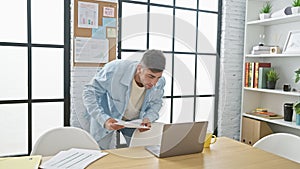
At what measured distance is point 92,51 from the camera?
258 centimetres

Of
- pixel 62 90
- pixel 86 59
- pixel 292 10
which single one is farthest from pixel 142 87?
pixel 292 10

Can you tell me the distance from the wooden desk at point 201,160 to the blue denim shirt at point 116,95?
27cm

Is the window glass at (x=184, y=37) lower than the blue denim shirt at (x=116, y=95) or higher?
higher

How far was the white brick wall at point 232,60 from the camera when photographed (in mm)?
3311

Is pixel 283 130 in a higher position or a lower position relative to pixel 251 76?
lower

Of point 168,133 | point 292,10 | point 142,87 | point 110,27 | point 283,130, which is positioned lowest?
point 283,130

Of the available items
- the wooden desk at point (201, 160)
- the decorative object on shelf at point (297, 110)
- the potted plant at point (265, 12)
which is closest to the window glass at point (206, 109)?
the wooden desk at point (201, 160)

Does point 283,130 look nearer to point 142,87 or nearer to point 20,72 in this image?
point 142,87

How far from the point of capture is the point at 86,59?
2.56 metres

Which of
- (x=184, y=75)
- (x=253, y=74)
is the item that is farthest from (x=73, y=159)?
(x=253, y=74)

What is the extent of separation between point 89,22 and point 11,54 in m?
0.70

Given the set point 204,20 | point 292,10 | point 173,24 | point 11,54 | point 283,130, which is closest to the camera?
point 173,24

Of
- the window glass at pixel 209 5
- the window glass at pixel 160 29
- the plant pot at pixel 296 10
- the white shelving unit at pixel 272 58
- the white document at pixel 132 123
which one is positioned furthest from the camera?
the window glass at pixel 209 5

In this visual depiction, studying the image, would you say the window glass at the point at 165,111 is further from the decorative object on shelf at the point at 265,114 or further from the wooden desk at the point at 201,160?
the decorative object on shelf at the point at 265,114
